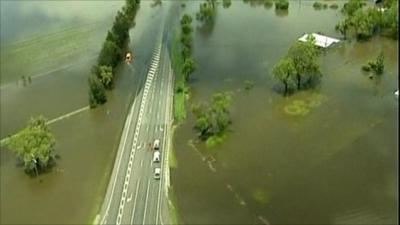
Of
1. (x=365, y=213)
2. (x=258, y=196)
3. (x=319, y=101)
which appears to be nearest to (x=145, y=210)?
(x=258, y=196)

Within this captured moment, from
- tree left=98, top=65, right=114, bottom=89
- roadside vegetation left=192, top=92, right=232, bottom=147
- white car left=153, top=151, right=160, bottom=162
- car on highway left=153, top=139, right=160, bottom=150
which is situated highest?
tree left=98, top=65, right=114, bottom=89

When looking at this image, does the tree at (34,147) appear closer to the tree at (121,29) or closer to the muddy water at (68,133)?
the muddy water at (68,133)

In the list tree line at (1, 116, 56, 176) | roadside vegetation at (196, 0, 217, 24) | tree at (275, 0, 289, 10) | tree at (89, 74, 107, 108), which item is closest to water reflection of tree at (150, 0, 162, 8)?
roadside vegetation at (196, 0, 217, 24)

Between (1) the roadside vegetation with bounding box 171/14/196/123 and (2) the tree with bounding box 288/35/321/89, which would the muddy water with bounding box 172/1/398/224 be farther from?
(2) the tree with bounding box 288/35/321/89

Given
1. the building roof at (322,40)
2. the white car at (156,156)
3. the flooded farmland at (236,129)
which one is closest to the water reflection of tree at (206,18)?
the flooded farmland at (236,129)

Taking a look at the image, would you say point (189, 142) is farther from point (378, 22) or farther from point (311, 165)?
point (378, 22)

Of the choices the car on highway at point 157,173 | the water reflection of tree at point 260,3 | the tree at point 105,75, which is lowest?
the car on highway at point 157,173

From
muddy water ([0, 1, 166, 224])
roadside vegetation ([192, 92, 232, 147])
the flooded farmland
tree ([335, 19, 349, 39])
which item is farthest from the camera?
tree ([335, 19, 349, 39])
